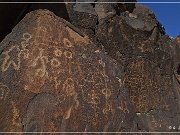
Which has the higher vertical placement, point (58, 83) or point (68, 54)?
point (68, 54)

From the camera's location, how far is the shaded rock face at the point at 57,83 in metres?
3.78

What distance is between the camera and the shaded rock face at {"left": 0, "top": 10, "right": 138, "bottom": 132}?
3.78 meters

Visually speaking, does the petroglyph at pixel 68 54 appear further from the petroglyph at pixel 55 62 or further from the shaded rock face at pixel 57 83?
the petroglyph at pixel 55 62

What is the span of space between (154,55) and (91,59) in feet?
27.8

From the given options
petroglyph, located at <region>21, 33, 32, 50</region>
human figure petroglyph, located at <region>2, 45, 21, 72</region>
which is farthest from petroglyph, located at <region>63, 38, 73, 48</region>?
human figure petroglyph, located at <region>2, 45, 21, 72</region>

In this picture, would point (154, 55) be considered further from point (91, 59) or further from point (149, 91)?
point (91, 59)

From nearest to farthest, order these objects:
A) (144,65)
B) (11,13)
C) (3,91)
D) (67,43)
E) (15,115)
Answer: (15,115)
(3,91)
(67,43)
(11,13)
(144,65)

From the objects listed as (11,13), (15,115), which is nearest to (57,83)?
(15,115)

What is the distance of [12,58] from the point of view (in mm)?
4020

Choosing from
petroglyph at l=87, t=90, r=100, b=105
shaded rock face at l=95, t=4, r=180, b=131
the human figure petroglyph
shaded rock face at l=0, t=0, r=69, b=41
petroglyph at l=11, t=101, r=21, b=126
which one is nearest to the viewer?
petroglyph at l=11, t=101, r=21, b=126

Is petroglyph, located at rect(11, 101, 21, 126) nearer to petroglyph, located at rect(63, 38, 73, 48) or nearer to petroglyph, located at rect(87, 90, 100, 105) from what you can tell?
petroglyph, located at rect(87, 90, 100, 105)

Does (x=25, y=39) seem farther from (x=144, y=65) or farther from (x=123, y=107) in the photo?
(x=144, y=65)

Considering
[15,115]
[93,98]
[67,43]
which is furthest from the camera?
[67,43]

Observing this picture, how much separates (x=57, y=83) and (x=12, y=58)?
66cm
